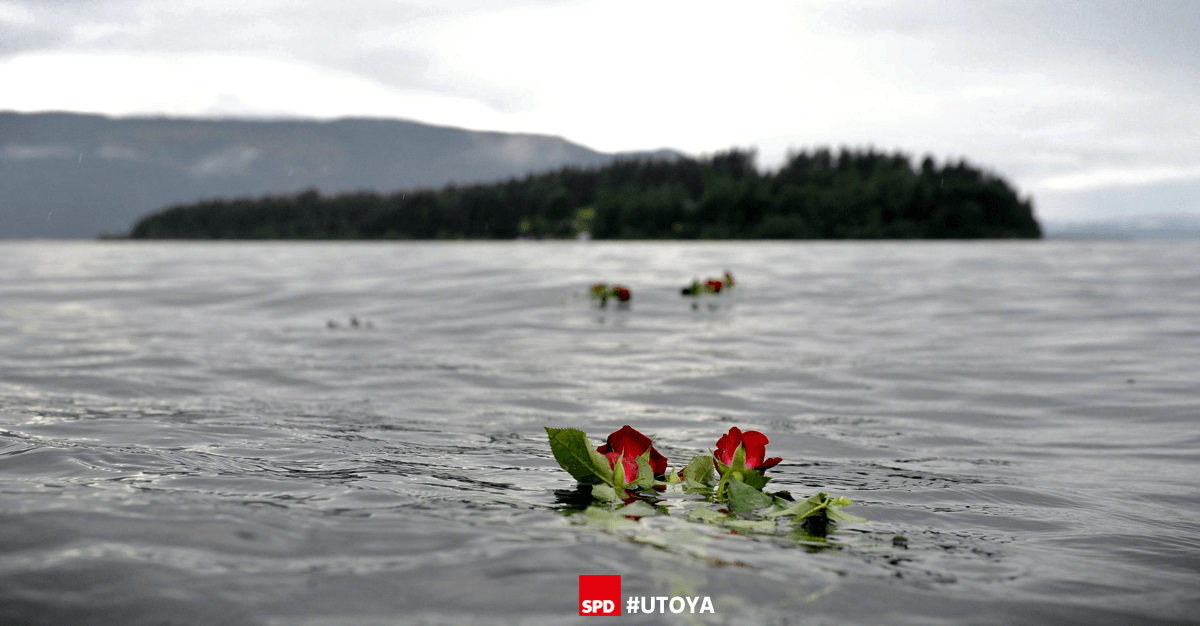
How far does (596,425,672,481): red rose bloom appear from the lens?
3133mm

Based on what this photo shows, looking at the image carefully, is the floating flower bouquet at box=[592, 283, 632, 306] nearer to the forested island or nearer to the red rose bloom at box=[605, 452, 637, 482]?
the red rose bloom at box=[605, 452, 637, 482]

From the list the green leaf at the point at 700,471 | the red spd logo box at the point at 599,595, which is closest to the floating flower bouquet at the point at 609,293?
the green leaf at the point at 700,471

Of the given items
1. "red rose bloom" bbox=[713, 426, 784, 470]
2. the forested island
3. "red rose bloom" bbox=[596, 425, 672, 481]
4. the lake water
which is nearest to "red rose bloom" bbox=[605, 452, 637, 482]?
"red rose bloom" bbox=[596, 425, 672, 481]

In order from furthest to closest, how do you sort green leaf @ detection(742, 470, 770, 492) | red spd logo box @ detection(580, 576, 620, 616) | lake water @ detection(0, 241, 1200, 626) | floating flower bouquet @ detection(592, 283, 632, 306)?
floating flower bouquet @ detection(592, 283, 632, 306) → green leaf @ detection(742, 470, 770, 492) → lake water @ detection(0, 241, 1200, 626) → red spd logo box @ detection(580, 576, 620, 616)

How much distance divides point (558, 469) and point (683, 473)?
0.74 m

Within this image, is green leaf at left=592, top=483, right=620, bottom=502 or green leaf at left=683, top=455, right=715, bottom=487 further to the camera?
green leaf at left=683, top=455, right=715, bottom=487

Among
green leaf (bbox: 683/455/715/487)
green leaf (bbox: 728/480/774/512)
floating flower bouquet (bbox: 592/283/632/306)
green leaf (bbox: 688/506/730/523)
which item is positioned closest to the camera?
green leaf (bbox: 688/506/730/523)

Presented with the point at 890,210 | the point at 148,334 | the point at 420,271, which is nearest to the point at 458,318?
the point at 148,334

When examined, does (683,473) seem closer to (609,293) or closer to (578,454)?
(578,454)

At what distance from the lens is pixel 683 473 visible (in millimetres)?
3271

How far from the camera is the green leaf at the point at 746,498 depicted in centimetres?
295

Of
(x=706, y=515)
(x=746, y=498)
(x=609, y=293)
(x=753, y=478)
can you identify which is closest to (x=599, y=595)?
(x=706, y=515)

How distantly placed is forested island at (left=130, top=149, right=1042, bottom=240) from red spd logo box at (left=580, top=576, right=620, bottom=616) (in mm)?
90753

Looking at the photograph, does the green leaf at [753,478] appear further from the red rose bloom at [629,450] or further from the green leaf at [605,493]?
the green leaf at [605,493]
